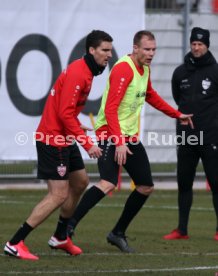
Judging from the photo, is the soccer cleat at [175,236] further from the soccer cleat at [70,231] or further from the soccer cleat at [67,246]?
the soccer cleat at [67,246]

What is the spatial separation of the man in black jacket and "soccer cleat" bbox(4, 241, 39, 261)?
247 cm

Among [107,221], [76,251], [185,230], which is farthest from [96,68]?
[107,221]

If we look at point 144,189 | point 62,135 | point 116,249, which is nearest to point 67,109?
point 62,135

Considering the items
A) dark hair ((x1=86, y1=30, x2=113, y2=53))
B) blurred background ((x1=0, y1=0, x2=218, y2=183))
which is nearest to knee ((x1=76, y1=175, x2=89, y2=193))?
dark hair ((x1=86, y1=30, x2=113, y2=53))

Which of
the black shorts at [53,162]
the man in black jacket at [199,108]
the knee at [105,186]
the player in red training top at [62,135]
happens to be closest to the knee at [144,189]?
the knee at [105,186]

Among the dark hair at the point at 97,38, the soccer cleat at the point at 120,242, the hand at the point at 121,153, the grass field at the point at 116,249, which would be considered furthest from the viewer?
the soccer cleat at the point at 120,242

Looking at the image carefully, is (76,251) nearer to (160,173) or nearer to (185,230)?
(185,230)

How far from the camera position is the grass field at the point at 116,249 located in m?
8.94

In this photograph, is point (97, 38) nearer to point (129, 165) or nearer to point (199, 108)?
point (129, 165)

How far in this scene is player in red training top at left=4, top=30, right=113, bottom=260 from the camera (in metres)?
9.41

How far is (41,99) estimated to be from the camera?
1722 cm

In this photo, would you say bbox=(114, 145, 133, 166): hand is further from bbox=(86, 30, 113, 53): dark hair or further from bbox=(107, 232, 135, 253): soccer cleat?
bbox=(86, 30, 113, 53): dark hair

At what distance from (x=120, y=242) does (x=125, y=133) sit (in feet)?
3.43

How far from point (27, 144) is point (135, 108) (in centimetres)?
690
